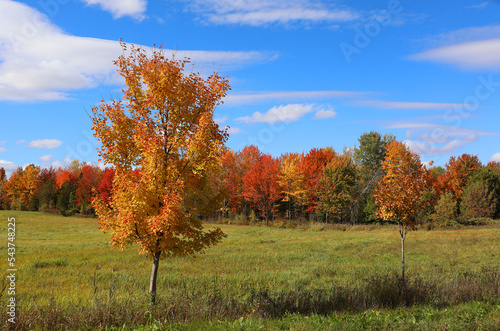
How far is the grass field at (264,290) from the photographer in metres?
7.82

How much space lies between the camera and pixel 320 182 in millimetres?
49688

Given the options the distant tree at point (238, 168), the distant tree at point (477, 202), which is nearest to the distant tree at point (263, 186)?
the distant tree at point (238, 168)

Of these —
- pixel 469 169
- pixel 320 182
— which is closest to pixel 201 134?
pixel 320 182

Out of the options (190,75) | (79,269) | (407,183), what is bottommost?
(79,269)

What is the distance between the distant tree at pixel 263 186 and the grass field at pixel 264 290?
1074 inches

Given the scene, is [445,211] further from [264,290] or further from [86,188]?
[86,188]

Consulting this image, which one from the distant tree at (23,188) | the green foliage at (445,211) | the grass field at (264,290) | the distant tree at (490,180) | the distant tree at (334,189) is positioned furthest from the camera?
the distant tree at (23,188)

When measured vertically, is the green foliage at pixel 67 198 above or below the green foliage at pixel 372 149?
below

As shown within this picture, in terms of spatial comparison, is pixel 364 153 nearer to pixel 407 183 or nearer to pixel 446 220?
Result: pixel 446 220

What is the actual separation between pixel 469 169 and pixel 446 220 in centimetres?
2044

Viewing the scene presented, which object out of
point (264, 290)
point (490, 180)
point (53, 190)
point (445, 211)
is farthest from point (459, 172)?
point (53, 190)

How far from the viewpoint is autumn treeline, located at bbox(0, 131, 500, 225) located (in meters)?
48.5

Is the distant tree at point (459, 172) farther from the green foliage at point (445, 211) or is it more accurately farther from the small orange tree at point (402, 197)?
the small orange tree at point (402, 197)

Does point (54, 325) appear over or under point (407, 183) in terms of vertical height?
under
